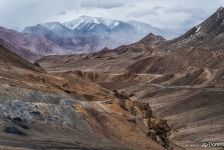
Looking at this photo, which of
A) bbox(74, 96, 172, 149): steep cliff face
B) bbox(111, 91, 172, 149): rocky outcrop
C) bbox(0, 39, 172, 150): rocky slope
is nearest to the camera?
bbox(0, 39, 172, 150): rocky slope

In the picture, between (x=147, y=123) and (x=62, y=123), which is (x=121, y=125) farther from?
(x=147, y=123)

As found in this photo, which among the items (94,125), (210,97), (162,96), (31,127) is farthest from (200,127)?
(31,127)

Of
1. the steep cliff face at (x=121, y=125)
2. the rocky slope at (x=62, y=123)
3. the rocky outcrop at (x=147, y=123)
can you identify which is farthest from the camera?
the rocky outcrop at (x=147, y=123)

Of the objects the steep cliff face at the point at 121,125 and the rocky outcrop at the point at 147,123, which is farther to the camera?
the rocky outcrop at the point at 147,123

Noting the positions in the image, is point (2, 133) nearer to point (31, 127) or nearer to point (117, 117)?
point (31, 127)

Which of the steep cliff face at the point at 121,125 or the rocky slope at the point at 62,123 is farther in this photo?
the steep cliff face at the point at 121,125

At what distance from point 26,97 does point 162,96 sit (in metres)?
91.6

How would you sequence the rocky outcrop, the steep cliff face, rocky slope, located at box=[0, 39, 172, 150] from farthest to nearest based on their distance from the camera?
1. the rocky outcrop
2. the steep cliff face
3. rocky slope, located at box=[0, 39, 172, 150]

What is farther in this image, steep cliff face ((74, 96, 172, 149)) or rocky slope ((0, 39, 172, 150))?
steep cliff face ((74, 96, 172, 149))

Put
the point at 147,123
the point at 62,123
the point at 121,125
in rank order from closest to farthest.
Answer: the point at 62,123
the point at 121,125
the point at 147,123

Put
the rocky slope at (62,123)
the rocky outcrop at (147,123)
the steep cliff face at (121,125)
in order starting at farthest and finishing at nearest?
the rocky outcrop at (147,123)
the steep cliff face at (121,125)
the rocky slope at (62,123)

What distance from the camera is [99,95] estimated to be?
67.7m

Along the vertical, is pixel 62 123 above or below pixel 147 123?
below

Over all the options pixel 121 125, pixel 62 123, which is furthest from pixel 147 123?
pixel 62 123
